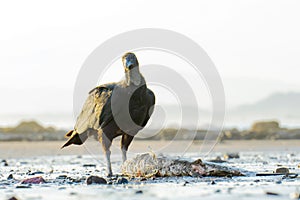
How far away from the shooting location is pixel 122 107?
11.3m

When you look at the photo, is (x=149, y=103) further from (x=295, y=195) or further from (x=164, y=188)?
(x=295, y=195)

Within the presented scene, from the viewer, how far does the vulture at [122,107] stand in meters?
11.3

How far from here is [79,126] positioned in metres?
12.4

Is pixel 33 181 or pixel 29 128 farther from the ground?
pixel 29 128

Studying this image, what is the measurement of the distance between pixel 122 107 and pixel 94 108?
834 mm

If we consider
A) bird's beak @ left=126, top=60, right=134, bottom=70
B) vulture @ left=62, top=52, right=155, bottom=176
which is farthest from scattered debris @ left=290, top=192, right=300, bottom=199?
bird's beak @ left=126, top=60, right=134, bottom=70

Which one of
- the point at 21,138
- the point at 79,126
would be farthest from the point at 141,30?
the point at 21,138

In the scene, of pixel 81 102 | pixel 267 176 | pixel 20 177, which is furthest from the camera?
pixel 81 102

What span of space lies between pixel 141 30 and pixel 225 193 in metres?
6.73

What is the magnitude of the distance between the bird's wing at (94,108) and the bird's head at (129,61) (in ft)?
1.58

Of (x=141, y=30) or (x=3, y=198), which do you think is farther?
(x=141, y=30)

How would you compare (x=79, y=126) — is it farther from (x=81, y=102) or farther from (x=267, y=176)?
(x=267, y=176)

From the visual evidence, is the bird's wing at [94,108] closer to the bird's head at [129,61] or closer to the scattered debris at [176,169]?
the bird's head at [129,61]

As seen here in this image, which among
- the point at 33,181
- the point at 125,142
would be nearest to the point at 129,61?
the point at 125,142
